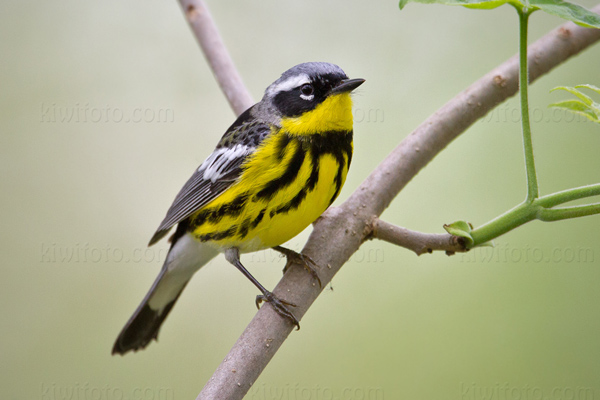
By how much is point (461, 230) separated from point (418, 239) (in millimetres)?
253

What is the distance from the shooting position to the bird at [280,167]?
2293mm

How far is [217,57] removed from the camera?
2.70 m

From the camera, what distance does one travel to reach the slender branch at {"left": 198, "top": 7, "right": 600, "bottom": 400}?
2.01m

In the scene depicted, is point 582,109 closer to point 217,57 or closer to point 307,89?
point 307,89

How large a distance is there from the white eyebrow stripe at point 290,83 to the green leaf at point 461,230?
0.93 meters

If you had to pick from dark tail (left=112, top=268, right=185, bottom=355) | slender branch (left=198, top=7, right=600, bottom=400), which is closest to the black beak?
slender branch (left=198, top=7, right=600, bottom=400)

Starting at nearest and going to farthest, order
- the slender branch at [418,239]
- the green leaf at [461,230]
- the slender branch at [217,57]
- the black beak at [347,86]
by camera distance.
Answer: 1. the green leaf at [461,230]
2. the slender branch at [418,239]
3. the black beak at [347,86]
4. the slender branch at [217,57]

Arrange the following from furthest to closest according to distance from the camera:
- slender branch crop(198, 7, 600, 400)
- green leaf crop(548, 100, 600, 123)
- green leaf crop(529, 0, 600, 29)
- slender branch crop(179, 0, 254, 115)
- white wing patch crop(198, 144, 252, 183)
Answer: slender branch crop(179, 0, 254, 115), white wing patch crop(198, 144, 252, 183), slender branch crop(198, 7, 600, 400), green leaf crop(548, 100, 600, 123), green leaf crop(529, 0, 600, 29)

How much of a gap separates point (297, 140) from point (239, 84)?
0.53m

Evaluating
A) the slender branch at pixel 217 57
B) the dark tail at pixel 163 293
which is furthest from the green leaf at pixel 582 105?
the dark tail at pixel 163 293

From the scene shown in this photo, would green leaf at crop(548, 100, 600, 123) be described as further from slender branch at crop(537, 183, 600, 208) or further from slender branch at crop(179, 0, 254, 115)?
slender branch at crop(179, 0, 254, 115)

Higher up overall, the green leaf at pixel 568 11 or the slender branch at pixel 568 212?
the green leaf at pixel 568 11

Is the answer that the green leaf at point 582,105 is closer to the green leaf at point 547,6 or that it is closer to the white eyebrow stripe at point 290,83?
the green leaf at point 547,6

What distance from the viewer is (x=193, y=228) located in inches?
104
